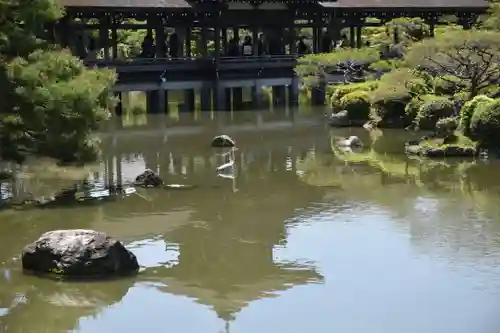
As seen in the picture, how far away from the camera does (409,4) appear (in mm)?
40781

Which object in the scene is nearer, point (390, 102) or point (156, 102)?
point (390, 102)

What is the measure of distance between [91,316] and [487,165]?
12.9 meters

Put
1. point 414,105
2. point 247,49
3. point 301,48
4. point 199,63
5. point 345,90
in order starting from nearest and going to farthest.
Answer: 1. point 414,105
2. point 345,90
3. point 199,63
4. point 247,49
5. point 301,48

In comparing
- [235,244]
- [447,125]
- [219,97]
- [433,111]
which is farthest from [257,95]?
[235,244]

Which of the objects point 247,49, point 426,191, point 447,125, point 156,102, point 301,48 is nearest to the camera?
point 426,191

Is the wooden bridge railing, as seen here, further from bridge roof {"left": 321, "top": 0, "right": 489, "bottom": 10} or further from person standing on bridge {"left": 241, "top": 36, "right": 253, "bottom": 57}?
bridge roof {"left": 321, "top": 0, "right": 489, "bottom": 10}

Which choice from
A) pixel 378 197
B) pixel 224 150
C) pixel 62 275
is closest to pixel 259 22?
pixel 224 150

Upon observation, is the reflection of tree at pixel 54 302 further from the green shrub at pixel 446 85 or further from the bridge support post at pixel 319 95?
the bridge support post at pixel 319 95

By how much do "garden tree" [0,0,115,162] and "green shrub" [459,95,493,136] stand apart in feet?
34.1

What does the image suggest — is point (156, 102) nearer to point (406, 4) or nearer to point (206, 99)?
point (206, 99)

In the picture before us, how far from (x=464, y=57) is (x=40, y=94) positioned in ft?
43.3

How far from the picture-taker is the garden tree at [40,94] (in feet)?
48.3

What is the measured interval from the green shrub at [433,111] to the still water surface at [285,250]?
413 centimetres

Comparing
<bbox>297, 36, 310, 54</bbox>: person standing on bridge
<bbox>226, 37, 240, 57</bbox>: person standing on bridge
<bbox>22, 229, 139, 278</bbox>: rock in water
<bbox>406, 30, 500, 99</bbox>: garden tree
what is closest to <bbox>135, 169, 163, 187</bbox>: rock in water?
<bbox>22, 229, 139, 278</bbox>: rock in water
